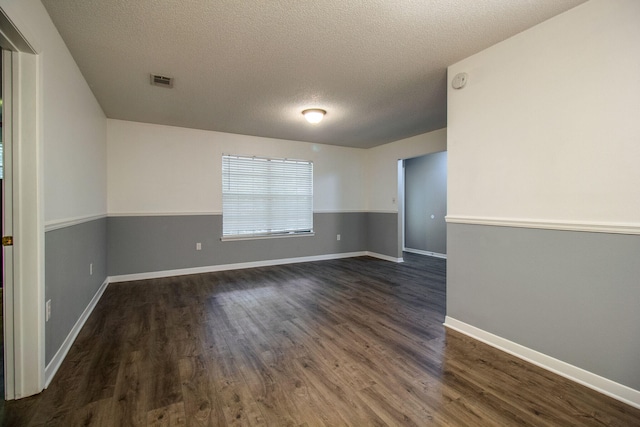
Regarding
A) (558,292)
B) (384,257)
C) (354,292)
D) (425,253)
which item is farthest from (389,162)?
(558,292)

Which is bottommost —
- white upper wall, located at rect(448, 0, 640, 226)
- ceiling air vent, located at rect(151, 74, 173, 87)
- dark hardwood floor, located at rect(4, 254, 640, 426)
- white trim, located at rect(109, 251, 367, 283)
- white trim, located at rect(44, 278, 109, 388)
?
dark hardwood floor, located at rect(4, 254, 640, 426)

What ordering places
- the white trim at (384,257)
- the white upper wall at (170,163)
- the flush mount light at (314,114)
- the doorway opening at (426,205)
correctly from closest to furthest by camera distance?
the flush mount light at (314,114) < the white upper wall at (170,163) < the white trim at (384,257) < the doorway opening at (426,205)

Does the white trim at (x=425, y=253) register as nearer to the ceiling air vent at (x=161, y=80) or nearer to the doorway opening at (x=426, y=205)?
the doorway opening at (x=426, y=205)

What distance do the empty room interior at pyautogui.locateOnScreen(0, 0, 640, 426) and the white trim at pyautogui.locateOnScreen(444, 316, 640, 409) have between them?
0.04 feet

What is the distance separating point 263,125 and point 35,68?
2.94 meters

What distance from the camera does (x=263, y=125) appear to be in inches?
177

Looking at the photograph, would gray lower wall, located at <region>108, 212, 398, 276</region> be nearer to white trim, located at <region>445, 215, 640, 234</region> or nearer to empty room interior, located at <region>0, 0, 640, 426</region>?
empty room interior, located at <region>0, 0, 640, 426</region>

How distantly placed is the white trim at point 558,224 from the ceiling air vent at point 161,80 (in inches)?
121

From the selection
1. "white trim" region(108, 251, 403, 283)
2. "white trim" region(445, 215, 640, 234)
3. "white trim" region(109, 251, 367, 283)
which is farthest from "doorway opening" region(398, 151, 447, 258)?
"white trim" region(445, 215, 640, 234)

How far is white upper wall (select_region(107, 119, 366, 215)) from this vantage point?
4.25 meters

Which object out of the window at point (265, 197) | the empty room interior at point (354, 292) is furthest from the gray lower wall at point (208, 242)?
the empty room interior at point (354, 292)

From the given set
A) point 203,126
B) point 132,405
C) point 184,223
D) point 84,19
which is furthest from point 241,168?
point 132,405

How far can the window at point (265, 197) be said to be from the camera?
504 cm

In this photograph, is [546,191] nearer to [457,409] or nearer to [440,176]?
[457,409]
